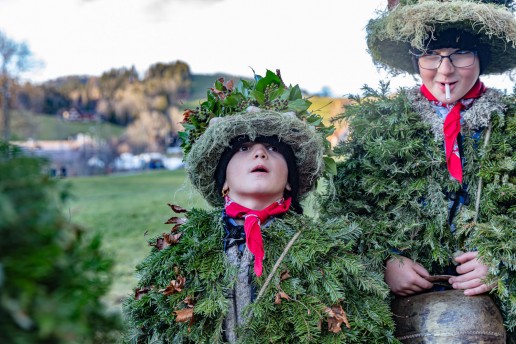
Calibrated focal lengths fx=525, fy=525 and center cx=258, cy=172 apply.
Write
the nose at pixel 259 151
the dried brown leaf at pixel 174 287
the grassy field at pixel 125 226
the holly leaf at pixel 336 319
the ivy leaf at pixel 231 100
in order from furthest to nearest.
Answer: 1. the grassy field at pixel 125 226
2. the ivy leaf at pixel 231 100
3. the nose at pixel 259 151
4. the dried brown leaf at pixel 174 287
5. the holly leaf at pixel 336 319

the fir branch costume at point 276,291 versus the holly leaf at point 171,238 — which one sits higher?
the holly leaf at point 171,238

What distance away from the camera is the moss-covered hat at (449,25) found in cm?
279

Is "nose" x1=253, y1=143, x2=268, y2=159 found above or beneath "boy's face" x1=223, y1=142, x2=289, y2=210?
above

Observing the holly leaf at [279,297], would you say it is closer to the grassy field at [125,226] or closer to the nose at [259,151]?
the nose at [259,151]

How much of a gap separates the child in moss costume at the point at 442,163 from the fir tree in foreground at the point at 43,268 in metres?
1.96

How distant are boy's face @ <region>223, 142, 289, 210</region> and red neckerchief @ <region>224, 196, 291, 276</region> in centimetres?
4

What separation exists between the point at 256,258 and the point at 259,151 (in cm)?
54

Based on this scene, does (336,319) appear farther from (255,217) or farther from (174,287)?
(174,287)

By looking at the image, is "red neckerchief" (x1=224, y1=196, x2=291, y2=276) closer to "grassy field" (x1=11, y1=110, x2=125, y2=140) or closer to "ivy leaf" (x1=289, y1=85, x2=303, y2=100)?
"ivy leaf" (x1=289, y1=85, x2=303, y2=100)

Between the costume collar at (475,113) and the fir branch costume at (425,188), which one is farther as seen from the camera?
the costume collar at (475,113)

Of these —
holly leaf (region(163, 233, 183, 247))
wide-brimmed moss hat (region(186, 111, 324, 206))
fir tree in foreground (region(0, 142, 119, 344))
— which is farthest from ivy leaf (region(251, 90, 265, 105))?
fir tree in foreground (region(0, 142, 119, 344))

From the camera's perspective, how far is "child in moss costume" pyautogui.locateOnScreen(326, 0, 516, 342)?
265 centimetres

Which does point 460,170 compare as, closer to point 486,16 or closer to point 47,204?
A: point 486,16

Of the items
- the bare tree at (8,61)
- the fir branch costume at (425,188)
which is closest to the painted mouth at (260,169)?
the fir branch costume at (425,188)
